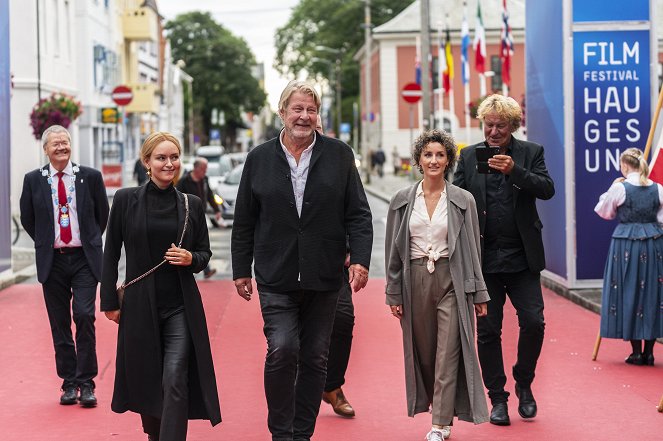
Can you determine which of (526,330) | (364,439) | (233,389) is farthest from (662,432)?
(233,389)

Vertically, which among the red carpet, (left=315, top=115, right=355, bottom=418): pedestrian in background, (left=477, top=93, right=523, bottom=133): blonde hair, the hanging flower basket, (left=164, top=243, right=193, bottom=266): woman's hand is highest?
the hanging flower basket

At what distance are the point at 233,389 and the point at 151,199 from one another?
9.20 feet

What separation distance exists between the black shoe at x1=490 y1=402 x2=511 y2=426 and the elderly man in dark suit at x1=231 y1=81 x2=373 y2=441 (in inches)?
58.2

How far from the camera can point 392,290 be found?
7.11 metres

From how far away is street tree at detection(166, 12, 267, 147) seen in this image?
10962 centimetres

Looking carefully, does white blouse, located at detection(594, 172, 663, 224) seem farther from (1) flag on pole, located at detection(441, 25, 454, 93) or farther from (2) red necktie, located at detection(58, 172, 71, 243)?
(1) flag on pole, located at detection(441, 25, 454, 93)

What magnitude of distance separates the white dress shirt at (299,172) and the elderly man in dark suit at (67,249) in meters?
2.41

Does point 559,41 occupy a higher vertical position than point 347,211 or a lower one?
higher

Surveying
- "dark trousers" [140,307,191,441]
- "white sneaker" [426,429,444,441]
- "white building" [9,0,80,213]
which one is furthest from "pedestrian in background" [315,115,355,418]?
"white building" [9,0,80,213]

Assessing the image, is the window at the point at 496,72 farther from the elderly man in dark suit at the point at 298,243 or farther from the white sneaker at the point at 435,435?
the elderly man in dark suit at the point at 298,243

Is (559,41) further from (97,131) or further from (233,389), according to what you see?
(97,131)

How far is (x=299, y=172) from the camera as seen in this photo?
6.59 metres

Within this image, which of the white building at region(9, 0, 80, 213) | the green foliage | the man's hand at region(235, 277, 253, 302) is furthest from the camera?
the green foliage

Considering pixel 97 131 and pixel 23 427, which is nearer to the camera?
pixel 23 427
